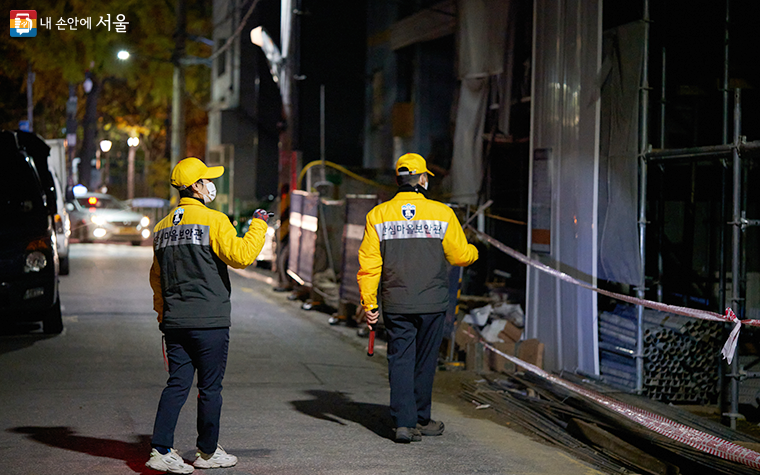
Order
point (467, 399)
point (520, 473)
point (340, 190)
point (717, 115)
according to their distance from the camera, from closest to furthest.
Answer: point (520, 473) < point (467, 399) < point (717, 115) < point (340, 190)

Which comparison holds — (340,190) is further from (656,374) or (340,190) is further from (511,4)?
(656,374)

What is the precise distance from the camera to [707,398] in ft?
26.8

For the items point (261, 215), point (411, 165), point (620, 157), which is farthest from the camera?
point (620, 157)

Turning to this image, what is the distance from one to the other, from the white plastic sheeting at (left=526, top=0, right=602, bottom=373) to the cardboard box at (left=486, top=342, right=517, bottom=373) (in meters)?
0.32

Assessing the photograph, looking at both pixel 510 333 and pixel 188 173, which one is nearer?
pixel 188 173

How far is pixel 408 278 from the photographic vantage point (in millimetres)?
6133

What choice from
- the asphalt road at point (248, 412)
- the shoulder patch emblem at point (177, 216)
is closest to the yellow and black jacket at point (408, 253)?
the asphalt road at point (248, 412)

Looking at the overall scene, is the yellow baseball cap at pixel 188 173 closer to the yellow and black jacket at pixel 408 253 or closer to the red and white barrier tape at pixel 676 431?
the yellow and black jacket at pixel 408 253

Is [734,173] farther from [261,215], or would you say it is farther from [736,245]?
[261,215]

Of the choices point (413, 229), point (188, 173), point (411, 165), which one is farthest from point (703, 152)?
point (188, 173)

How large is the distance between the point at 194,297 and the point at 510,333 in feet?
16.2

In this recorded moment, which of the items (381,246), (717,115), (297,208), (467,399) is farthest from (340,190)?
(381,246)

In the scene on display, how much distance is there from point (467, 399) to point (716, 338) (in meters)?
2.43

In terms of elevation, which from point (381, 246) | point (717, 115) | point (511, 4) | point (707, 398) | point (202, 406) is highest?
point (511, 4)
